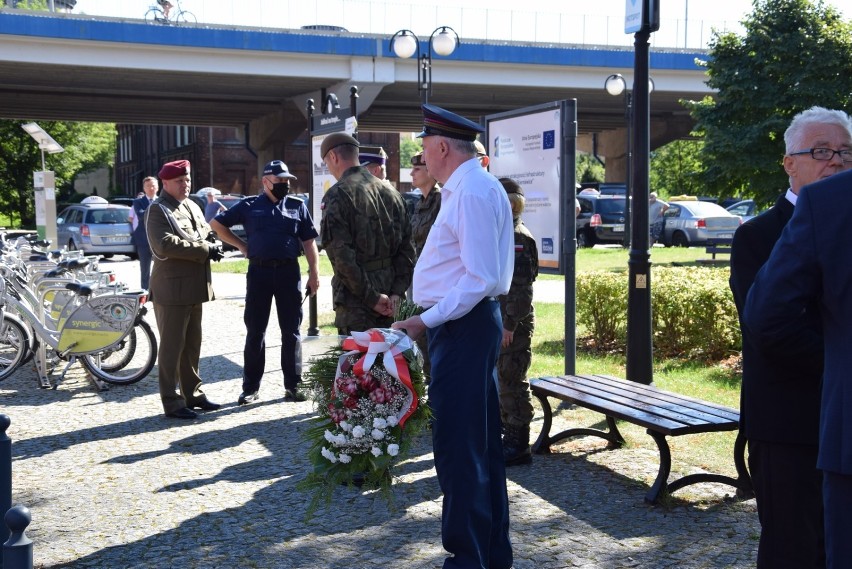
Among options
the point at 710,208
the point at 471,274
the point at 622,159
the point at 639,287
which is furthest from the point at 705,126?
the point at 622,159

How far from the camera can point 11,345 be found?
9.34m

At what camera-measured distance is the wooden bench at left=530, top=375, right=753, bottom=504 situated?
516cm

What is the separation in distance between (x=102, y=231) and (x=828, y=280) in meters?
28.4

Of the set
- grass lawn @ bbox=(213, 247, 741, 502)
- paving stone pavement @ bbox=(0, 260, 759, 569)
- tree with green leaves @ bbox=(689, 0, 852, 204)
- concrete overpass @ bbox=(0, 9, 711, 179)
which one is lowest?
paving stone pavement @ bbox=(0, 260, 759, 569)

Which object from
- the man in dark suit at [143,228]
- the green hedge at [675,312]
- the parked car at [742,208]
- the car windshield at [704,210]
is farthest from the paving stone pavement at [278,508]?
the parked car at [742,208]

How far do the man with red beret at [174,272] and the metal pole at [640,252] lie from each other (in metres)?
3.44

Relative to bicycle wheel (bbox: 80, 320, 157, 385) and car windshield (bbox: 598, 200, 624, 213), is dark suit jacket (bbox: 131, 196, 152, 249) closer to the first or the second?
bicycle wheel (bbox: 80, 320, 157, 385)

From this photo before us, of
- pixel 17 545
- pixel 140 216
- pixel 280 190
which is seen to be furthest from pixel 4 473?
pixel 140 216

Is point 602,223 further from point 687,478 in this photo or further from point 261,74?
point 687,478

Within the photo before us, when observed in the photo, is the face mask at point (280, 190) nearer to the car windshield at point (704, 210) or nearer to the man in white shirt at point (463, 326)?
the man in white shirt at point (463, 326)

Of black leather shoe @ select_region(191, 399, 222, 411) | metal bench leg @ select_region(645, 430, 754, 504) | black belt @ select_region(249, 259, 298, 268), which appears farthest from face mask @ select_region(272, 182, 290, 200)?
metal bench leg @ select_region(645, 430, 754, 504)

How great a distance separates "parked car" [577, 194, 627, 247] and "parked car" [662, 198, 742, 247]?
4.95 feet

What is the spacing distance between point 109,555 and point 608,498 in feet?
9.04

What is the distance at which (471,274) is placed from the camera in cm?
383
